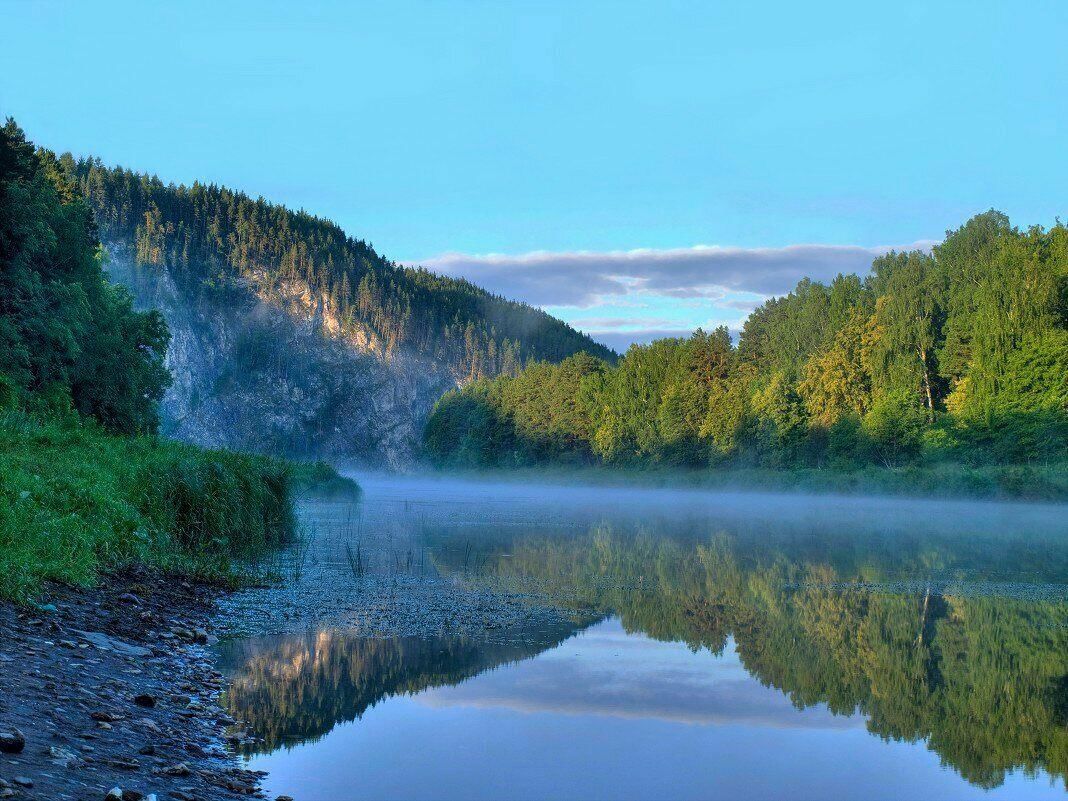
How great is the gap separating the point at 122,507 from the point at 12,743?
12.2 m

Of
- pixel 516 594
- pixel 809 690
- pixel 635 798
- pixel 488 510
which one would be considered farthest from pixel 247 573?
pixel 488 510

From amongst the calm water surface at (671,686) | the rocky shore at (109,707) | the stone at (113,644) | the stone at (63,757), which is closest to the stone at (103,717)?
the rocky shore at (109,707)

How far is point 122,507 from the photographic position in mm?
17953

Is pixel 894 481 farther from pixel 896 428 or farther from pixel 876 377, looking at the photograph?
pixel 876 377

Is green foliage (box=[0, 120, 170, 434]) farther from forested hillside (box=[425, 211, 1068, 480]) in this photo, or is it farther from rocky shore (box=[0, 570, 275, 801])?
forested hillside (box=[425, 211, 1068, 480])

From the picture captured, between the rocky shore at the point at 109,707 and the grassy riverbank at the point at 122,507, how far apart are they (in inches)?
32.4

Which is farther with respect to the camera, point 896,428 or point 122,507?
point 896,428

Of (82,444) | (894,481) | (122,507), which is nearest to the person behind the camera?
(122,507)

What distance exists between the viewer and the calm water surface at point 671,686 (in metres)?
9.04

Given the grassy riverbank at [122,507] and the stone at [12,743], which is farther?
the grassy riverbank at [122,507]

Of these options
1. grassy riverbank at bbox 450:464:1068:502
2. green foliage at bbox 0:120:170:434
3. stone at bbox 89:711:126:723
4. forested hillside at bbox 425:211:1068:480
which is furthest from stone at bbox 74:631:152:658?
forested hillside at bbox 425:211:1068:480

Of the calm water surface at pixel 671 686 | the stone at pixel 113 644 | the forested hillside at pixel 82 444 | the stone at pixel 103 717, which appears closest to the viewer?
the stone at pixel 103 717

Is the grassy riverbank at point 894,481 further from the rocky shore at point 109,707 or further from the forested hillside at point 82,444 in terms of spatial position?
the rocky shore at point 109,707

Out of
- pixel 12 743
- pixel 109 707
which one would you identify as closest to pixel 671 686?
pixel 109 707
